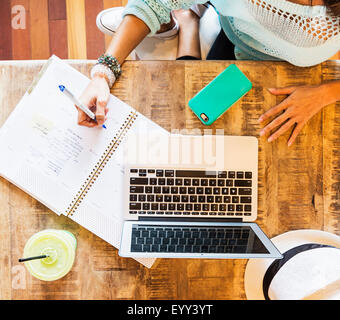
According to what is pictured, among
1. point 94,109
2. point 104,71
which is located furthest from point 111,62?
point 94,109

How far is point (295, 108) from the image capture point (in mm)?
868

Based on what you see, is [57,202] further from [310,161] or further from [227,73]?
[310,161]

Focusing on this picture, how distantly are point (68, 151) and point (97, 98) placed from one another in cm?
17

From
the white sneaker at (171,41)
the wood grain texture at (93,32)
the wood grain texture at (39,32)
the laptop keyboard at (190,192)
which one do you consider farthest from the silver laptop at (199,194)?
the wood grain texture at (39,32)

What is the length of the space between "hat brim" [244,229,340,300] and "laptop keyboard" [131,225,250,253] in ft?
0.44

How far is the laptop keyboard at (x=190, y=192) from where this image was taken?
0.84 m

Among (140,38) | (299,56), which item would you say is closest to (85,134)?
(140,38)

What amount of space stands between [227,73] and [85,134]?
1.41 feet

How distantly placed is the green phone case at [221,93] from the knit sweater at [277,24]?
10cm

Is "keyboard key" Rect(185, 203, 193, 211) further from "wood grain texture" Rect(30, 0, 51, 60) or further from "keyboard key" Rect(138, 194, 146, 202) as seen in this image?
"wood grain texture" Rect(30, 0, 51, 60)

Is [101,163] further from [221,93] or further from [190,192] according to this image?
[221,93]

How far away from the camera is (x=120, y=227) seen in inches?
33.8

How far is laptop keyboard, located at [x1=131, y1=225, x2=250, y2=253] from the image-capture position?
0.73 meters

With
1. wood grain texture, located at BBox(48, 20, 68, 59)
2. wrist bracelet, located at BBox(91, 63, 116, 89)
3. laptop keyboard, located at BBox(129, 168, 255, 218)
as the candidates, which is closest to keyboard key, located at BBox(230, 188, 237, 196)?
laptop keyboard, located at BBox(129, 168, 255, 218)
